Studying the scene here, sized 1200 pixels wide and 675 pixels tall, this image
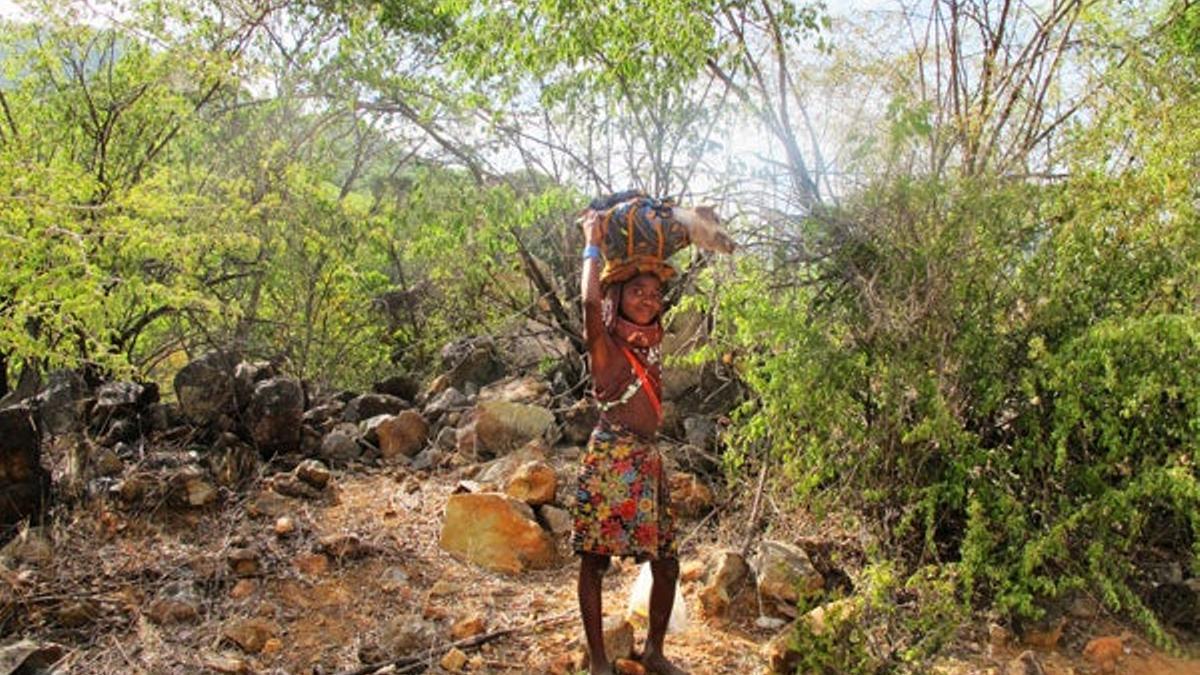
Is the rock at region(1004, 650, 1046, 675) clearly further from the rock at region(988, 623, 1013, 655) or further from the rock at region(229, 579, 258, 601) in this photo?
the rock at region(229, 579, 258, 601)

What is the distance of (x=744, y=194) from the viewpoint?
4.79 meters

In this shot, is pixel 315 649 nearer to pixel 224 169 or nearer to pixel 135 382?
pixel 135 382

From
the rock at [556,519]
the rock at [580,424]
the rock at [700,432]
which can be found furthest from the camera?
the rock at [580,424]

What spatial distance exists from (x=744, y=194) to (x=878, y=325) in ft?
3.69

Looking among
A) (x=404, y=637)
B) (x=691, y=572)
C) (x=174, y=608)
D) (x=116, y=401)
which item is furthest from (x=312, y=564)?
(x=116, y=401)

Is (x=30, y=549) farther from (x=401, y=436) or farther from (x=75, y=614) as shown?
(x=401, y=436)

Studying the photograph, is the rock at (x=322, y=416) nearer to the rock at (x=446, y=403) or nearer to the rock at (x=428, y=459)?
the rock at (x=446, y=403)

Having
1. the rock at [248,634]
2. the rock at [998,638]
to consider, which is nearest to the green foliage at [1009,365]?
the rock at [998,638]

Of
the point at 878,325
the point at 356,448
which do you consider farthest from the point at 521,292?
the point at 878,325

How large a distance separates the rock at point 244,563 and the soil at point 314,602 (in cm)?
1

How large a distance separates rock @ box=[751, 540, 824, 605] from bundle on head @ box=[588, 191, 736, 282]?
1.47m

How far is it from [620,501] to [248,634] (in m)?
1.68

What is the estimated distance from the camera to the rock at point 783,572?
4043 millimetres

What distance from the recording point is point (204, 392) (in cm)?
638
